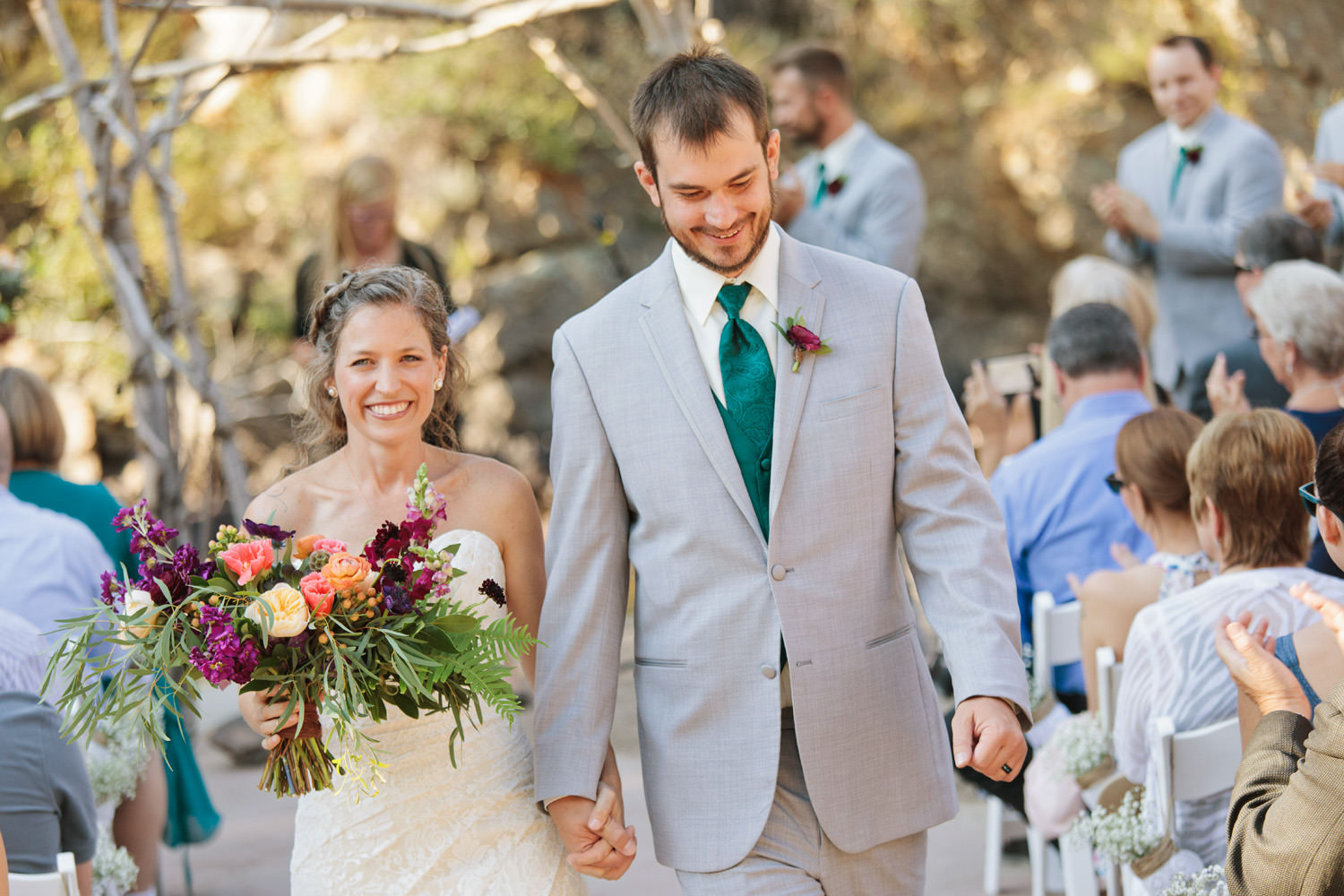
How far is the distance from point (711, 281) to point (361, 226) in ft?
11.6

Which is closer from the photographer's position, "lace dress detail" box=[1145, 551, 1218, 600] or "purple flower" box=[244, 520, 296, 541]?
"purple flower" box=[244, 520, 296, 541]

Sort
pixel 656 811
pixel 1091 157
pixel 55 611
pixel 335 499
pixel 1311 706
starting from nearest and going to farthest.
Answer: pixel 1311 706 → pixel 656 811 → pixel 335 499 → pixel 55 611 → pixel 1091 157

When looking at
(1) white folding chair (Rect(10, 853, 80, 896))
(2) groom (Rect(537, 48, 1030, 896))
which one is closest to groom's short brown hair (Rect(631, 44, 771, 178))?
(2) groom (Rect(537, 48, 1030, 896))

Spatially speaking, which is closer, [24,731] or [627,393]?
[627,393]

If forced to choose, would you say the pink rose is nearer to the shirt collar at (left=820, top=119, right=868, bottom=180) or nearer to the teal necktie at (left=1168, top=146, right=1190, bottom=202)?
the shirt collar at (left=820, top=119, right=868, bottom=180)

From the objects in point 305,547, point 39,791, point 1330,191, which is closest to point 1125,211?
point 1330,191

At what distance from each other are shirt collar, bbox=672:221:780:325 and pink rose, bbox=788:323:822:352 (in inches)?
4.6

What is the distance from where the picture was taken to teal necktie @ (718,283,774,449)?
256 cm

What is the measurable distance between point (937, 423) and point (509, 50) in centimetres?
1017

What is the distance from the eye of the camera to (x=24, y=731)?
10.0ft

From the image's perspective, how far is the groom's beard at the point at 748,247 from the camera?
8.29ft

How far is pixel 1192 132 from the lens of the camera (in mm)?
5867

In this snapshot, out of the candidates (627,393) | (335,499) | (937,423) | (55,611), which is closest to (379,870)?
(335,499)

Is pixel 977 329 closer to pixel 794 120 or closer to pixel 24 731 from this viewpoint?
pixel 794 120
